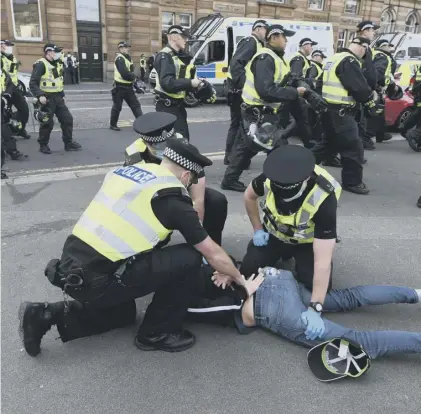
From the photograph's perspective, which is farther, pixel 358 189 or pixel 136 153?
pixel 358 189

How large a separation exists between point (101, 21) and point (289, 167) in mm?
20806

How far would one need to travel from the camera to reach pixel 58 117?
6.74 metres

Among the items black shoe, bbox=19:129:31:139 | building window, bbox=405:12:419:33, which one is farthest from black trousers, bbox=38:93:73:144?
building window, bbox=405:12:419:33

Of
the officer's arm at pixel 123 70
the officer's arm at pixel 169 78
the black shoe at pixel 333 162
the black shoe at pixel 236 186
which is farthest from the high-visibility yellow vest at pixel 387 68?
the officer's arm at pixel 123 70

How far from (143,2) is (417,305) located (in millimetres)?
21280

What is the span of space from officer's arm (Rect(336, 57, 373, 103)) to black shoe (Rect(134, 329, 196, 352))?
3.33m

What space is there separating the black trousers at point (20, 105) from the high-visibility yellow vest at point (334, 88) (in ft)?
16.5

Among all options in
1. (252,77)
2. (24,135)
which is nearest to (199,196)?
(252,77)

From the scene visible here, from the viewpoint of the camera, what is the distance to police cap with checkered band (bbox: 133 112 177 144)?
2.96 m

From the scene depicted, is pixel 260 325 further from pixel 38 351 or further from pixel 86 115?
pixel 86 115

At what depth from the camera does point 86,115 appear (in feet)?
34.4

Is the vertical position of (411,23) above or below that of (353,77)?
above

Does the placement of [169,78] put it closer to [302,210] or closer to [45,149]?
[45,149]

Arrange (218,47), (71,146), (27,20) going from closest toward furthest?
1. (71,146)
2. (218,47)
3. (27,20)
